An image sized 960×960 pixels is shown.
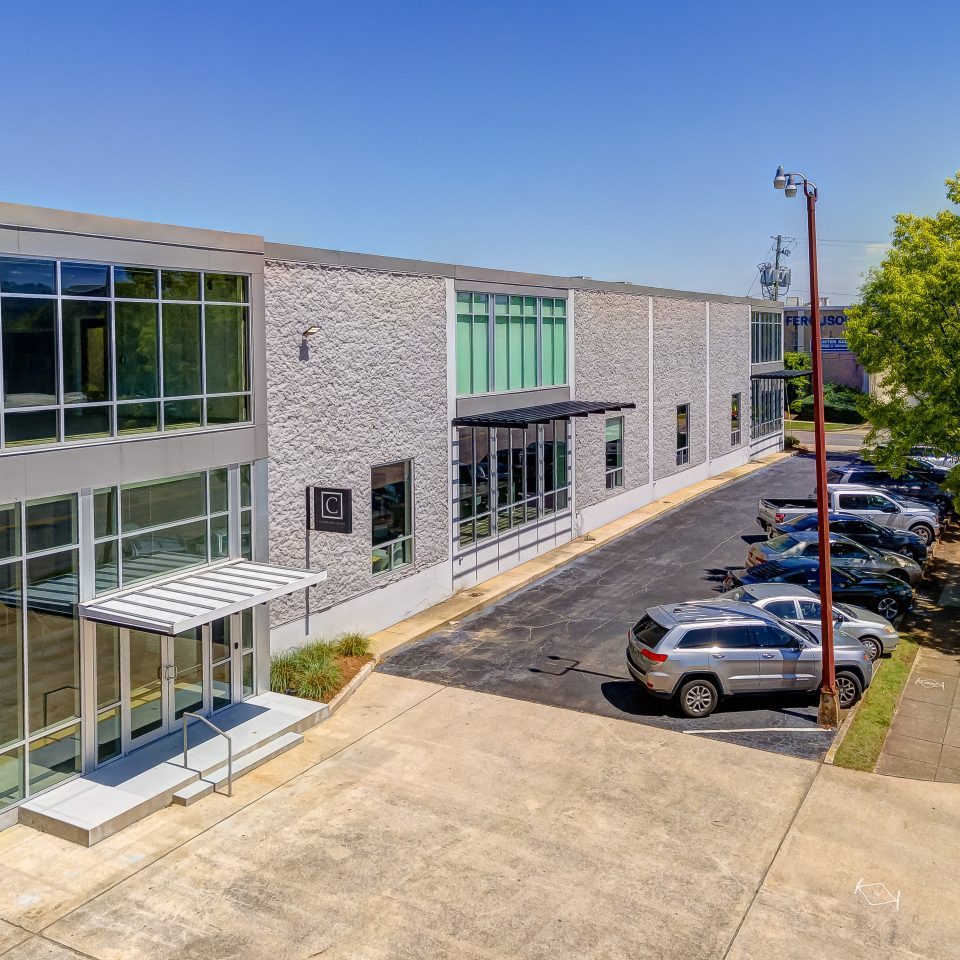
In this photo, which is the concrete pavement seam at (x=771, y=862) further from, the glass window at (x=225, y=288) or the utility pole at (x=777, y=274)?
the utility pole at (x=777, y=274)

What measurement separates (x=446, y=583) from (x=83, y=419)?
40.3ft

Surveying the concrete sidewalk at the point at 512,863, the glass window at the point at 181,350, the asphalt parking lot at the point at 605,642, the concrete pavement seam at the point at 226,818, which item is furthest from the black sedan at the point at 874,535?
the glass window at the point at 181,350

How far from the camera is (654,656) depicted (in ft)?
56.9

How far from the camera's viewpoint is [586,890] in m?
12.2

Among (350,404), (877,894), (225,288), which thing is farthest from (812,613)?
(225,288)

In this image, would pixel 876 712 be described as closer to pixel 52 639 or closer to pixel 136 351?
pixel 52 639

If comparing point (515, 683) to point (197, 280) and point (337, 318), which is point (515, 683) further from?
point (197, 280)

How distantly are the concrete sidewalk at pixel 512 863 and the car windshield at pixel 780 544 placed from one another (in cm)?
992

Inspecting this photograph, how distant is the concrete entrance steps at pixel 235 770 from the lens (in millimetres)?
14414

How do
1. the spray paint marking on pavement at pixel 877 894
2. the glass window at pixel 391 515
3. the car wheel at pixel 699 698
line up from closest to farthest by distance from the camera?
the spray paint marking on pavement at pixel 877 894
the car wheel at pixel 699 698
the glass window at pixel 391 515

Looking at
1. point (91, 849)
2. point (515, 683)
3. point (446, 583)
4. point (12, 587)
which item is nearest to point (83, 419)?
point (12, 587)

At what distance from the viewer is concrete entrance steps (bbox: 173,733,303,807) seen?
14414mm

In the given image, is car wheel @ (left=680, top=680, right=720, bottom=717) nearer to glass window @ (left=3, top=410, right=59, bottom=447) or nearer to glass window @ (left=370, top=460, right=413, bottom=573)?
glass window @ (left=370, top=460, right=413, bottom=573)

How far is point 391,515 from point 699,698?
8.57 m
